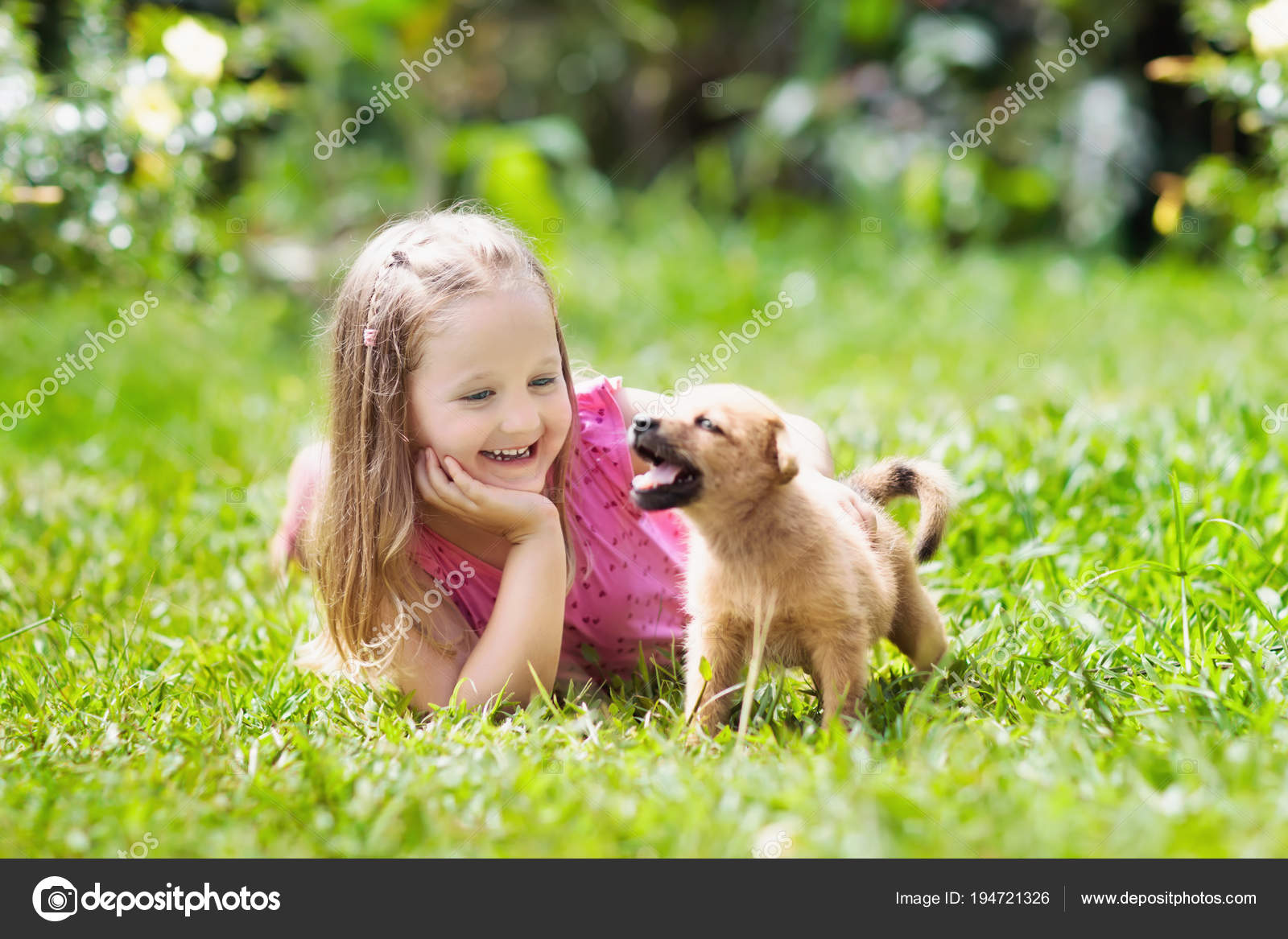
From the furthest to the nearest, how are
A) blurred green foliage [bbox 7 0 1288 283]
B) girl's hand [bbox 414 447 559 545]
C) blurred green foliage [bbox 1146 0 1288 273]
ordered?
blurred green foliage [bbox 7 0 1288 283] → blurred green foliage [bbox 1146 0 1288 273] → girl's hand [bbox 414 447 559 545]

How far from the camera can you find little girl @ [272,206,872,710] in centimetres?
275

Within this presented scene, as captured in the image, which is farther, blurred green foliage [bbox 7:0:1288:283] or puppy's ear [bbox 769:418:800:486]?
blurred green foliage [bbox 7:0:1288:283]

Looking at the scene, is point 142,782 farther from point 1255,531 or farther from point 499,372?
point 1255,531

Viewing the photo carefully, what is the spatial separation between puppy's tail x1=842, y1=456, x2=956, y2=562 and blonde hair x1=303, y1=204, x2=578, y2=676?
756mm

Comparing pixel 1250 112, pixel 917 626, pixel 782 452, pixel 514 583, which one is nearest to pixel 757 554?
pixel 782 452

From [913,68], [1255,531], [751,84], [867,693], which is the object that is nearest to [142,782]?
[867,693]

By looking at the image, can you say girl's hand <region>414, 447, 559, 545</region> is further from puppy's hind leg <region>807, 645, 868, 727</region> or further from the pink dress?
puppy's hind leg <region>807, 645, 868, 727</region>

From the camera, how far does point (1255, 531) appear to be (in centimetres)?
336

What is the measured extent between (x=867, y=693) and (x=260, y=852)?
4.29ft

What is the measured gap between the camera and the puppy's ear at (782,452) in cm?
234
